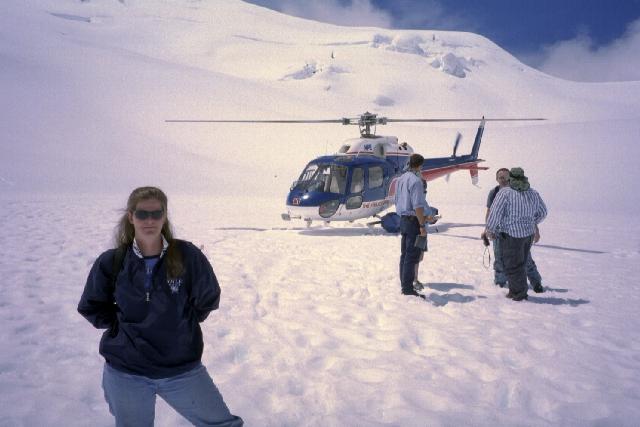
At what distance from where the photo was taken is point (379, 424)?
303 cm

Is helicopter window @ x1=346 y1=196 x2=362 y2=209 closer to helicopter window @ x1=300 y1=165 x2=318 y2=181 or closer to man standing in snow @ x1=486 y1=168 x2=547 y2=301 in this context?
helicopter window @ x1=300 y1=165 x2=318 y2=181

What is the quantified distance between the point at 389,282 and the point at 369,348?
8.12 feet

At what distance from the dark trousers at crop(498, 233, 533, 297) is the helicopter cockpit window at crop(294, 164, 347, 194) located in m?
5.70

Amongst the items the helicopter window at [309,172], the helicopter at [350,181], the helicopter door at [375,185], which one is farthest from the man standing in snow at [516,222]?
the helicopter window at [309,172]

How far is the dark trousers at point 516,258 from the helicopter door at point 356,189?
5626 mm

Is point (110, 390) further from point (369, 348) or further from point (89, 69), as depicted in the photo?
point (89, 69)

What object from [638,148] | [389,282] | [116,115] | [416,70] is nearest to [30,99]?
[116,115]

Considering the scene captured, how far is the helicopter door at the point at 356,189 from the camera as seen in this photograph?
1102 cm

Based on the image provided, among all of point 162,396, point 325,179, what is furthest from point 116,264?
point 325,179


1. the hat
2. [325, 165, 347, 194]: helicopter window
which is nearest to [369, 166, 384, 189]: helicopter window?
[325, 165, 347, 194]: helicopter window

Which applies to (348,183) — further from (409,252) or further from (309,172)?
(409,252)

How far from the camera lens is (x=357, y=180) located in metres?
11.1

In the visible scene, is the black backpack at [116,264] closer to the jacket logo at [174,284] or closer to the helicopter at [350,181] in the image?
the jacket logo at [174,284]

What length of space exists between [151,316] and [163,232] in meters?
0.48
